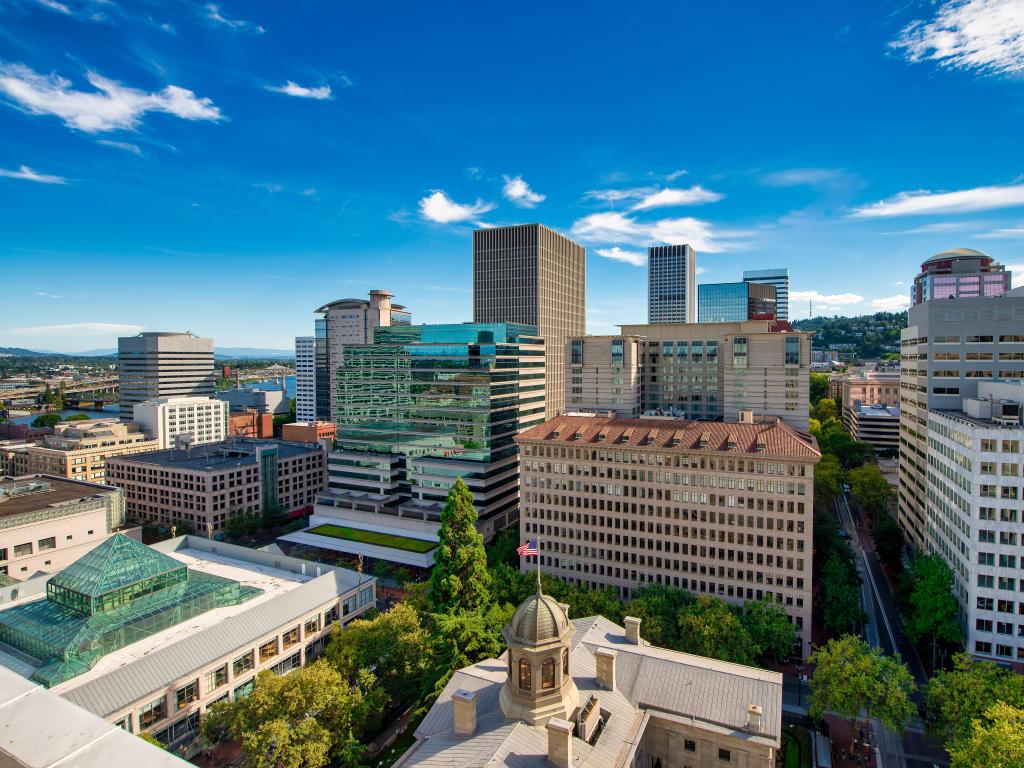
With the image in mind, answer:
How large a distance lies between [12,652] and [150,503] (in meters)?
91.0

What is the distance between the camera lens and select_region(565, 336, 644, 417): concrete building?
14825 centimetres

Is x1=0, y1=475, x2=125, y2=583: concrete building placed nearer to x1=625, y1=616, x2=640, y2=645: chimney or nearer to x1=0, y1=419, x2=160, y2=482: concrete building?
x1=0, y1=419, x2=160, y2=482: concrete building

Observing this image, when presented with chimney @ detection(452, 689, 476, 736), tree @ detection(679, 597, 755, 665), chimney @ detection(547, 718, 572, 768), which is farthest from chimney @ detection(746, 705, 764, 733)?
tree @ detection(679, 597, 755, 665)

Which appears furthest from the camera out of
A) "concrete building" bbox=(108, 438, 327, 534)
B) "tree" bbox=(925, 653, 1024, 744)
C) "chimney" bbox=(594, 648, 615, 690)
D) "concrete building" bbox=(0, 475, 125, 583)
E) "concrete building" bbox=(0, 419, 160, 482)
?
"concrete building" bbox=(0, 419, 160, 482)

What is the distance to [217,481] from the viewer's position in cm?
13762

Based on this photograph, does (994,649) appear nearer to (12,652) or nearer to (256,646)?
(256,646)

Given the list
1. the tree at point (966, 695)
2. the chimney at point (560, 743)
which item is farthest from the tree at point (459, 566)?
the tree at point (966, 695)

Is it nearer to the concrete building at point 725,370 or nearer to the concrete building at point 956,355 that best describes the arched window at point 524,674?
the concrete building at point 956,355

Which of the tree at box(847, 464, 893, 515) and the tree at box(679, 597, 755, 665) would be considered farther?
the tree at box(847, 464, 893, 515)

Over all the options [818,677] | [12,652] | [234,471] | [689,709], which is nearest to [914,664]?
[818,677]

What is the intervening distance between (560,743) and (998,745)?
115 feet

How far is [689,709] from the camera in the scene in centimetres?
4984

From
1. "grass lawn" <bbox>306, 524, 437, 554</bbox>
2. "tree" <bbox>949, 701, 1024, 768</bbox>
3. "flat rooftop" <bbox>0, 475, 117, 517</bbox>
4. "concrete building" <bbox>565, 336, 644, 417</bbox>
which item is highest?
"concrete building" <bbox>565, 336, 644, 417</bbox>

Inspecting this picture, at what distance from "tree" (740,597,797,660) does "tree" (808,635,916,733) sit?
11232mm
